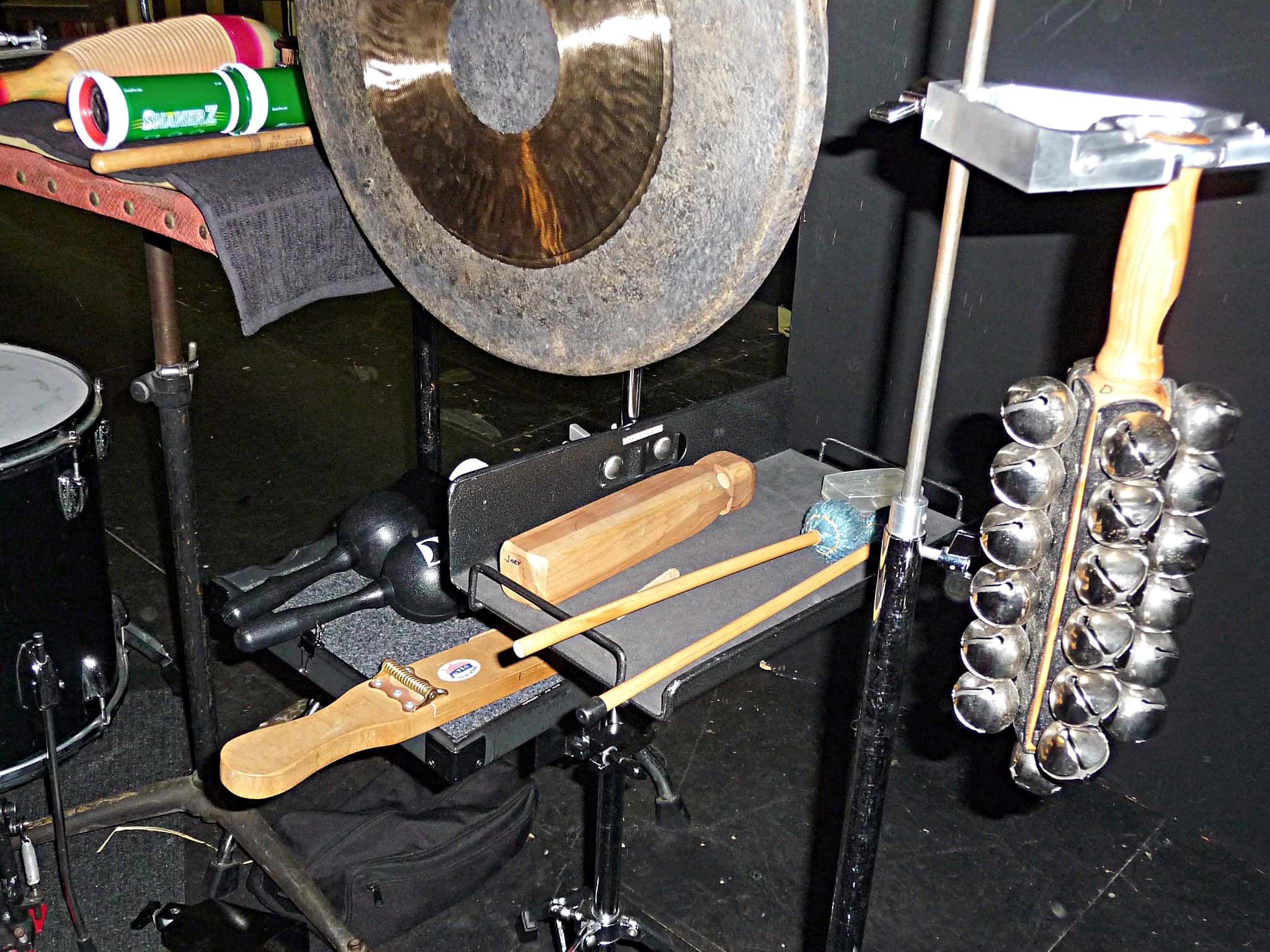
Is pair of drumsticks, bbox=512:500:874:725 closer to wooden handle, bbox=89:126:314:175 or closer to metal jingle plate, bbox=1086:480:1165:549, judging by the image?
metal jingle plate, bbox=1086:480:1165:549

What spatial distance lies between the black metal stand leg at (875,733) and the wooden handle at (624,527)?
31cm

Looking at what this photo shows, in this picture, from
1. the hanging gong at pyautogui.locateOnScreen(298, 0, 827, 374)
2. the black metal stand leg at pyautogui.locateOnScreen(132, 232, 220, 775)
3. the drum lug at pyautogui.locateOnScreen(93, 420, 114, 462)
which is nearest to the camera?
the hanging gong at pyautogui.locateOnScreen(298, 0, 827, 374)

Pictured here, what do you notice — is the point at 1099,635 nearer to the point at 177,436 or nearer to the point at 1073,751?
the point at 1073,751

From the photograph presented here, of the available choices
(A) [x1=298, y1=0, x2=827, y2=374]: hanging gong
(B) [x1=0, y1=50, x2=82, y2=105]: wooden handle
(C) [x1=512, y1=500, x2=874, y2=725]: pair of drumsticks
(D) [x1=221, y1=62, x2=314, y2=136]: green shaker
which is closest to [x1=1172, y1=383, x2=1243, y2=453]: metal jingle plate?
(A) [x1=298, y1=0, x2=827, y2=374]: hanging gong

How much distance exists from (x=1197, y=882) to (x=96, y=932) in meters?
1.71

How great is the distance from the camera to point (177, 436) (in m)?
1.46

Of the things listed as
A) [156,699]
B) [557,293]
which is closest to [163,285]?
[557,293]

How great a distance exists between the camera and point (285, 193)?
1.22 m

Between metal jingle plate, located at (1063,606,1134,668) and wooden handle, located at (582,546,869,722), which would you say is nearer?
metal jingle plate, located at (1063,606,1134,668)

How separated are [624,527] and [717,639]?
0.18 meters

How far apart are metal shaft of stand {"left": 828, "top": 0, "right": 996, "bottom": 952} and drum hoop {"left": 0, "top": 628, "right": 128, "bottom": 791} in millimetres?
1320

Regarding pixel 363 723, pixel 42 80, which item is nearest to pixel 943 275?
pixel 363 723

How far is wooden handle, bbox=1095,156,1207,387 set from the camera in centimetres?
70

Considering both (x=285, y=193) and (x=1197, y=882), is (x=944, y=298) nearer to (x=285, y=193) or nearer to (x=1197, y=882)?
(x=285, y=193)
